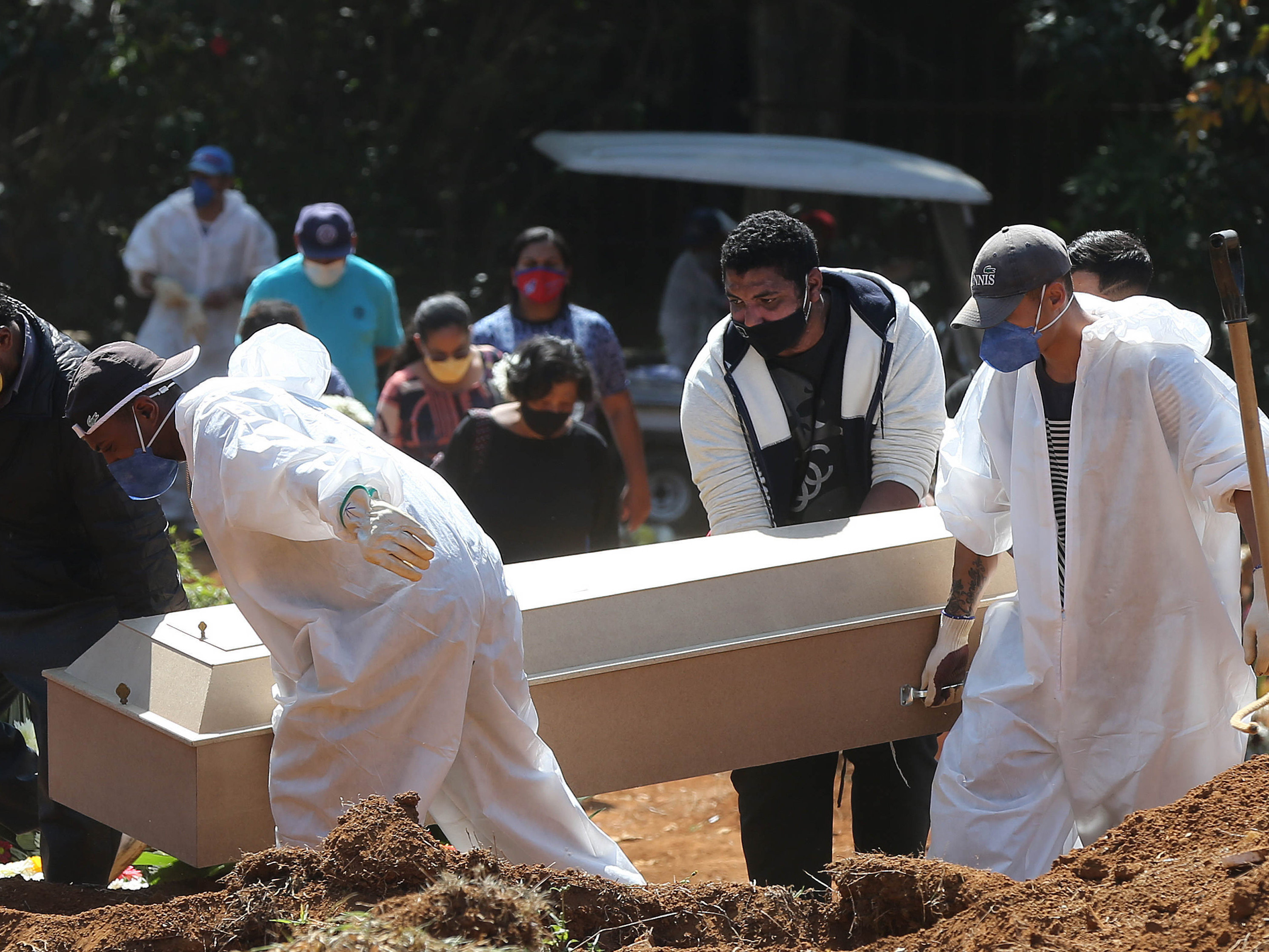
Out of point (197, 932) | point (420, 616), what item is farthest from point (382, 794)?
point (197, 932)

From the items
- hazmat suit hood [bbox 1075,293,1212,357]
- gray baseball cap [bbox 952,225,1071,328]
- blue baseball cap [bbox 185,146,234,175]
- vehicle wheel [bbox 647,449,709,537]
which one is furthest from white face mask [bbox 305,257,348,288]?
hazmat suit hood [bbox 1075,293,1212,357]

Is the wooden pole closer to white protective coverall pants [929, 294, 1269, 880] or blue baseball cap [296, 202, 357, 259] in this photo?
white protective coverall pants [929, 294, 1269, 880]

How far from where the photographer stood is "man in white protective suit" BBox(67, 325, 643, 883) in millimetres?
2932

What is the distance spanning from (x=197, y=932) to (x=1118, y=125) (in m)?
9.74

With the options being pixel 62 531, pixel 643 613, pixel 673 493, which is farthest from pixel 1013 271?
pixel 673 493

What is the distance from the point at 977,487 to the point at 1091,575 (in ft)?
1.11

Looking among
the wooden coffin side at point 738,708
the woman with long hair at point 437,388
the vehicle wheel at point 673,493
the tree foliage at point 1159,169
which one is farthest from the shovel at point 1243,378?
the tree foliage at point 1159,169

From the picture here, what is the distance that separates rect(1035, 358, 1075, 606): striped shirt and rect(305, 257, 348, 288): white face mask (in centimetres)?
443

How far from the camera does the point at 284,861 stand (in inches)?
106

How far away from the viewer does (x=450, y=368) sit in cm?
617

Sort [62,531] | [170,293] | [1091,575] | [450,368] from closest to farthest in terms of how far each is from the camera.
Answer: [1091,575] < [62,531] < [450,368] < [170,293]

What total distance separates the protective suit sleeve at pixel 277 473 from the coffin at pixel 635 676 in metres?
0.38

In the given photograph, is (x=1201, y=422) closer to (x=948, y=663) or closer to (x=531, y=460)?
(x=948, y=663)

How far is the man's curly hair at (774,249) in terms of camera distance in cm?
393
